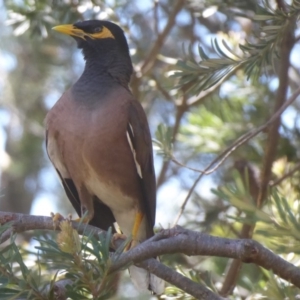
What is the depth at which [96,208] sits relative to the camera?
3938 millimetres

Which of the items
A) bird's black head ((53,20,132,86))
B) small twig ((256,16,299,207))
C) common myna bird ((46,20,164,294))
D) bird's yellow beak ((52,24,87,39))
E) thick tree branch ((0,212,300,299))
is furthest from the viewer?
bird's black head ((53,20,132,86))

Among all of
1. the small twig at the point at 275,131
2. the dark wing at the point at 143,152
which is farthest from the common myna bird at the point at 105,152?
the small twig at the point at 275,131

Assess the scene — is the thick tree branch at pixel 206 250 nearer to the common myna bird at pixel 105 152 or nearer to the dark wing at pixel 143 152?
the common myna bird at pixel 105 152

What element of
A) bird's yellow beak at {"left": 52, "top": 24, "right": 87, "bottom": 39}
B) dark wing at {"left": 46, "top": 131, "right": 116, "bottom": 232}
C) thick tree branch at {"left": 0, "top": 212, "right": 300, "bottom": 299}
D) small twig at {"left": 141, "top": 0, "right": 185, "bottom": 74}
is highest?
small twig at {"left": 141, "top": 0, "right": 185, "bottom": 74}

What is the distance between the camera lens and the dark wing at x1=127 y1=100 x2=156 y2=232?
364cm

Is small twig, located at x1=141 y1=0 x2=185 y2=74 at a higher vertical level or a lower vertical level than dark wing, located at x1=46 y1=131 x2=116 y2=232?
higher

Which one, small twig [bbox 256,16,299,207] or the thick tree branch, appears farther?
small twig [bbox 256,16,299,207]

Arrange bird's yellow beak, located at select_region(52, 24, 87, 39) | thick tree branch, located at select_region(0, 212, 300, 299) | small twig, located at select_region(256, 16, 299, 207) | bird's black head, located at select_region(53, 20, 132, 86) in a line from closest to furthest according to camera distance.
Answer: thick tree branch, located at select_region(0, 212, 300, 299), small twig, located at select_region(256, 16, 299, 207), bird's yellow beak, located at select_region(52, 24, 87, 39), bird's black head, located at select_region(53, 20, 132, 86)

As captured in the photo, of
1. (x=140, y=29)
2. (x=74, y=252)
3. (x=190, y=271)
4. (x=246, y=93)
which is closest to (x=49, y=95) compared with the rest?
(x=140, y=29)

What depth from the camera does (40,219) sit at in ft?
8.70

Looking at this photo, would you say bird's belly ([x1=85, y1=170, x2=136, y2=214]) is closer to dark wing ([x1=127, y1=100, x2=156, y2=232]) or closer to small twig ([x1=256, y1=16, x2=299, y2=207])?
dark wing ([x1=127, y1=100, x2=156, y2=232])

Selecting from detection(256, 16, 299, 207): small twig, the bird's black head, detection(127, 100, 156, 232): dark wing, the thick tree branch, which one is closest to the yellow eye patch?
the bird's black head

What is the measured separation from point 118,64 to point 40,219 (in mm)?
1585

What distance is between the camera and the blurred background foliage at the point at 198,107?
2684 mm
